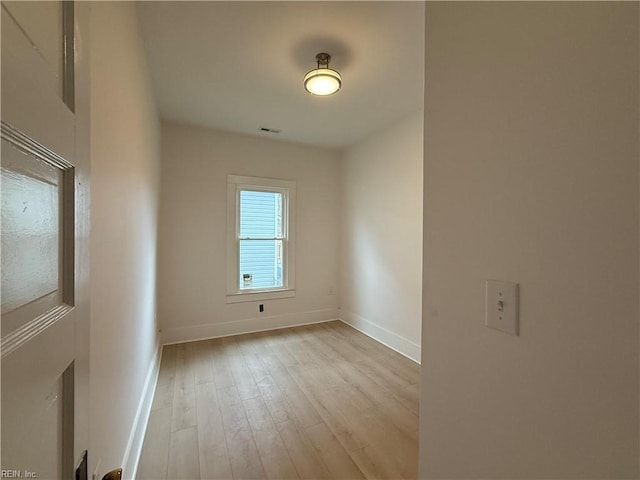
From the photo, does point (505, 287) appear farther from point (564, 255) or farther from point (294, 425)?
point (294, 425)

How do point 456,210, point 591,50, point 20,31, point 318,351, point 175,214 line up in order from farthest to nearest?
point 175,214 < point 318,351 < point 456,210 < point 591,50 < point 20,31

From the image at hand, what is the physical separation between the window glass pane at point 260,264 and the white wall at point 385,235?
1055 mm

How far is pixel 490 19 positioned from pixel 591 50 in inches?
11.9

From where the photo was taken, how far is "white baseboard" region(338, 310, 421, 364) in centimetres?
309

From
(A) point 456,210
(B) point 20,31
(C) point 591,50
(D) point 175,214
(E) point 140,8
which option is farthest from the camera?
(D) point 175,214

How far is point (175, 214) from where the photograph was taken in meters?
3.46

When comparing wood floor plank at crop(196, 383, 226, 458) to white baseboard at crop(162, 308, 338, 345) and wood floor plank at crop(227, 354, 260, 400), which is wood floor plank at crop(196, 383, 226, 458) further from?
white baseboard at crop(162, 308, 338, 345)

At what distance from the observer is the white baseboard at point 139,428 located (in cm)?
149

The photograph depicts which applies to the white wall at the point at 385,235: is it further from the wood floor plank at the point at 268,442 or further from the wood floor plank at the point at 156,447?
the wood floor plank at the point at 156,447

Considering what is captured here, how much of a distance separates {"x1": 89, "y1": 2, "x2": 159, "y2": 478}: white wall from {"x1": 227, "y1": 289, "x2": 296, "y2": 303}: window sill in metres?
1.80

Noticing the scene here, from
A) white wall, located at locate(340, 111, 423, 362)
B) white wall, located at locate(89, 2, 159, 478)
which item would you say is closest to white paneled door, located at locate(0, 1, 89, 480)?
white wall, located at locate(89, 2, 159, 478)

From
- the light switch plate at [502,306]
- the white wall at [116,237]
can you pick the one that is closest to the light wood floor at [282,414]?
the white wall at [116,237]

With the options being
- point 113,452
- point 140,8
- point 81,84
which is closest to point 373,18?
point 140,8

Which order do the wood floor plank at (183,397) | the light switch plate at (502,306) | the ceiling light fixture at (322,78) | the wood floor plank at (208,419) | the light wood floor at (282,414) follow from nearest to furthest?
the light switch plate at (502,306) < the light wood floor at (282,414) < the wood floor plank at (208,419) < the wood floor plank at (183,397) < the ceiling light fixture at (322,78)
